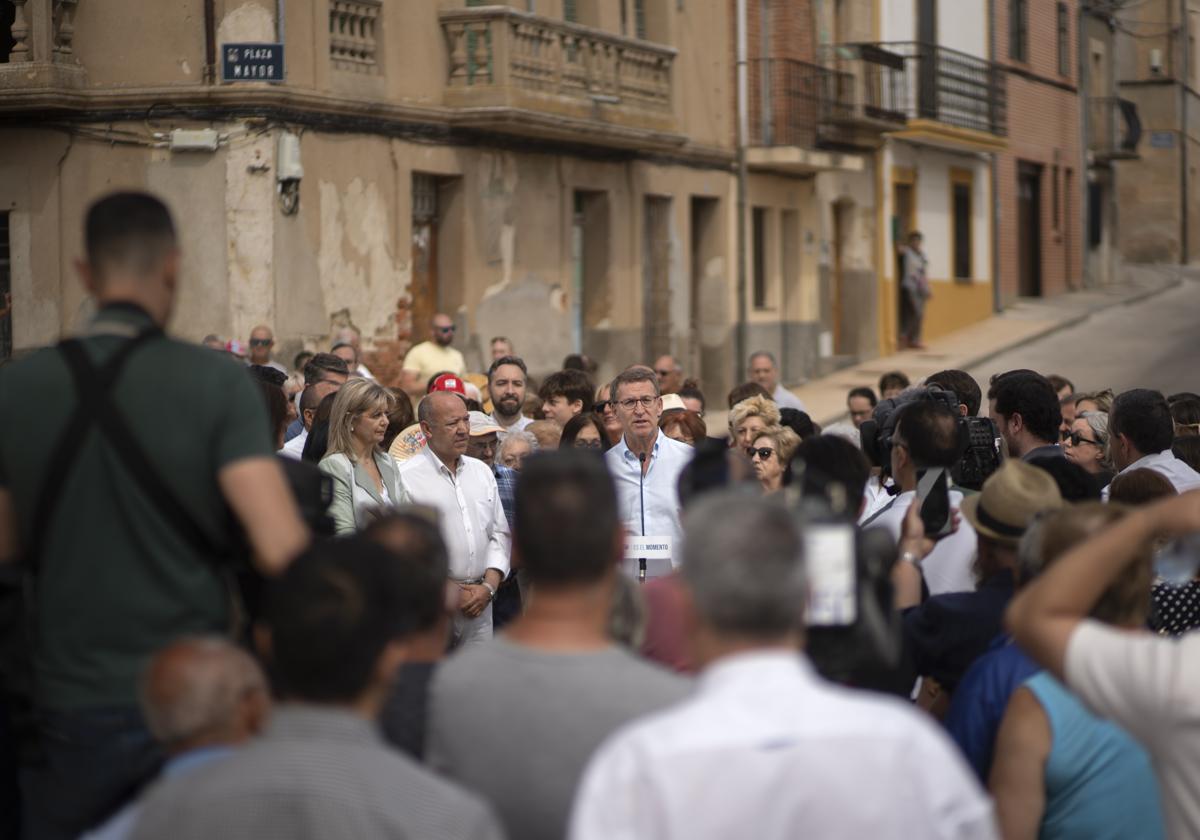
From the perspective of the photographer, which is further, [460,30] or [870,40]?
[870,40]

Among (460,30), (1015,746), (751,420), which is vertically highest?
(460,30)

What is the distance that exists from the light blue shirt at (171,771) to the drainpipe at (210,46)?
15.5m

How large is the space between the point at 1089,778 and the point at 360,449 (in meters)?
4.67

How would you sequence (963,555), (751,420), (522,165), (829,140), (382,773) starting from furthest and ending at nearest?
(829,140) → (522,165) → (751,420) → (963,555) → (382,773)

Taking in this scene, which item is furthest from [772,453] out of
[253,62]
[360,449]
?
[253,62]

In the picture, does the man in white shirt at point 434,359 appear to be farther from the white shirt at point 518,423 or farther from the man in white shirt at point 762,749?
the man in white shirt at point 762,749

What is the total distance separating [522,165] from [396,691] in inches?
748

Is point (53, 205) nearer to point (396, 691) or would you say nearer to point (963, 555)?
point (963, 555)

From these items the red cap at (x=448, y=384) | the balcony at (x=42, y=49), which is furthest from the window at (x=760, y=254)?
the red cap at (x=448, y=384)

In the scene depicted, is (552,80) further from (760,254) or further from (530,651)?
(530,651)

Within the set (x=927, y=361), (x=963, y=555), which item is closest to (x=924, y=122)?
(x=927, y=361)

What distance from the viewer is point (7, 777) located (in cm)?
438

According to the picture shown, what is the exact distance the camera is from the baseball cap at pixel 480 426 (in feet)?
32.9

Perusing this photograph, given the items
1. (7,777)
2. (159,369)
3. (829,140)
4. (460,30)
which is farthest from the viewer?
(829,140)
